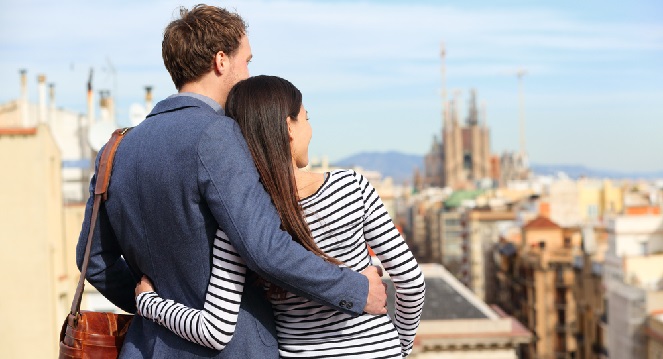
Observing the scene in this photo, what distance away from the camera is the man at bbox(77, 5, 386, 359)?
353 centimetres

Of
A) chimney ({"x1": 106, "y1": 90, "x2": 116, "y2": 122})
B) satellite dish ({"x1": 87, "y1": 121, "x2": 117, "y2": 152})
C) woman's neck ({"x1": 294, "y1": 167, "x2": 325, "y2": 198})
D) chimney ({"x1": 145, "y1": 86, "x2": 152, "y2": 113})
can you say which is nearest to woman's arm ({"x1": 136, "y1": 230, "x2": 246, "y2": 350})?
woman's neck ({"x1": 294, "y1": 167, "x2": 325, "y2": 198})

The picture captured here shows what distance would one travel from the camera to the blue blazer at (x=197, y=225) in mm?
3527

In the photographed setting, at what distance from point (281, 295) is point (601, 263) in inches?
1964

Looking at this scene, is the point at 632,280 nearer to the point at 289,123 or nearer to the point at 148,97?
the point at 148,97

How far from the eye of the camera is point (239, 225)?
351 centimetres

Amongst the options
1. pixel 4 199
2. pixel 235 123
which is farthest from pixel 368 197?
pixel 4 199

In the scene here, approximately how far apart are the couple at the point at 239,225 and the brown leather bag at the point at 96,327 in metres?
0.04

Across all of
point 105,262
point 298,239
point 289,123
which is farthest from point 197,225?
point 105,262

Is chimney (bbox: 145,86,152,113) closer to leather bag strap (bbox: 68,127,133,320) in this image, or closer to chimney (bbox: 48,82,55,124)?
chimney (bbox: 48,82,55,124)

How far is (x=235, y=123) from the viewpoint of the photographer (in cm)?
365

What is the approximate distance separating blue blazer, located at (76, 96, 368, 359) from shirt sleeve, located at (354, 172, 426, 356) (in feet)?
0.43

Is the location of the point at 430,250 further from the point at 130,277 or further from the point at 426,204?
the point at 130,277

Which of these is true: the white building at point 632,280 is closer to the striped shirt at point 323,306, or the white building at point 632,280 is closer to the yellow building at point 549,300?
the yellow building at point 549,300

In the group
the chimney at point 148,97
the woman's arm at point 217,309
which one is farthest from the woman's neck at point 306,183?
the chimney at point 148,97
